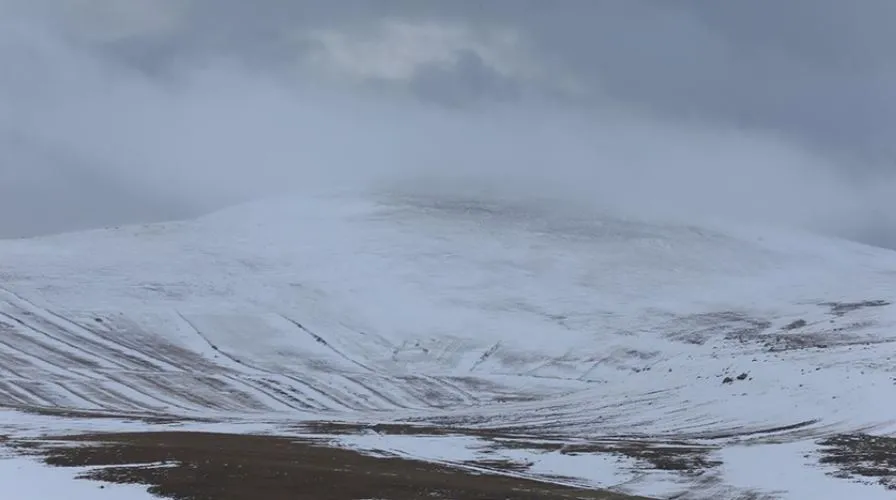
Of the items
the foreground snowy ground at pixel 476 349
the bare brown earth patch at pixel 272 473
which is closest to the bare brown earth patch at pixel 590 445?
the foreground snowy ground at pixel 476 349

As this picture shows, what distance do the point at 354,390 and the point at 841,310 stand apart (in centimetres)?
9118

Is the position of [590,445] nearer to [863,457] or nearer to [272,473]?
[863,457]

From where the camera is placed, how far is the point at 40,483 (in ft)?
105

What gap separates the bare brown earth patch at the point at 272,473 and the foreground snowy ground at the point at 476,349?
3.86 meters

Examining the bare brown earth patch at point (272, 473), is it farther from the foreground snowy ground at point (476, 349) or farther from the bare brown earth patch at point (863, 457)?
the bare brown earth patch at point (863, 457)

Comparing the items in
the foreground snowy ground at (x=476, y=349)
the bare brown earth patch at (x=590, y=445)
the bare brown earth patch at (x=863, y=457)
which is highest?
the foreground snowy ground at (x=476, y=349)

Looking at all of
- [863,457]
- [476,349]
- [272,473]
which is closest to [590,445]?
[863,457]

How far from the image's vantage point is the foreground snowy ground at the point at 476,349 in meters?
54.2

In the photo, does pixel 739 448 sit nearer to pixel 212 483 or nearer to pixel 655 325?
pixel 212 483

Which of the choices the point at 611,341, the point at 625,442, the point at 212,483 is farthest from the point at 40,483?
the point at 611,341

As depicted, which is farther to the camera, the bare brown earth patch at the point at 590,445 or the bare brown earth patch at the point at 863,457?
the bare brown earth patch at the point at 590,445

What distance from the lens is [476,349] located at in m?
130

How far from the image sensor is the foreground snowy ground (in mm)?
54250

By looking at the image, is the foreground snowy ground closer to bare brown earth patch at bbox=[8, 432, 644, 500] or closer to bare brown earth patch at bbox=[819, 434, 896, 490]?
bare brown earth patch at bbox=[819, 434, 896, 490]
